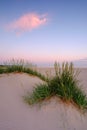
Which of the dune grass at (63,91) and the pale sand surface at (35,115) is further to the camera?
the dune grass at (63,91)

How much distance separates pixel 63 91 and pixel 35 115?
0.82 metres

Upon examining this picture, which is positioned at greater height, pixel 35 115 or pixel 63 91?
pixel 63 91

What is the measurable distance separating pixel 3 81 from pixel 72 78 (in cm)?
194

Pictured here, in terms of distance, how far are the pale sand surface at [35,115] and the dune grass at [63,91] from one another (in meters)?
0.15

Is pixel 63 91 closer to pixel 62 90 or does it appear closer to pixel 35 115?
pixel 62 90

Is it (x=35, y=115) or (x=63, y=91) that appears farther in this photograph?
(x=63, y=91)

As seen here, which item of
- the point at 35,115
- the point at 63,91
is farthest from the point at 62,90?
the point at 35,115

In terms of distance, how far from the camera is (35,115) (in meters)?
5.60

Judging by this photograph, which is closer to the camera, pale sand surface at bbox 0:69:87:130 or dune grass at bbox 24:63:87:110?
pale sand surface at bbox 0:69:87:130

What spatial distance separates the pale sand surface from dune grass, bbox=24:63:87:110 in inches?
5.9

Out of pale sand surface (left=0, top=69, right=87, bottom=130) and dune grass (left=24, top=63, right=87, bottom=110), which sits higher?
dune grass (left=24, top=63, right=87, bottom=110)

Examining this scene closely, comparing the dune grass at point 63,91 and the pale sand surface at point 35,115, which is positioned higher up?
the dune grass at point 63,91

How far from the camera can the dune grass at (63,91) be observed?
5.87 meters

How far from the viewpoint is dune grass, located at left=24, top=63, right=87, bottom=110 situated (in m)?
5.87
